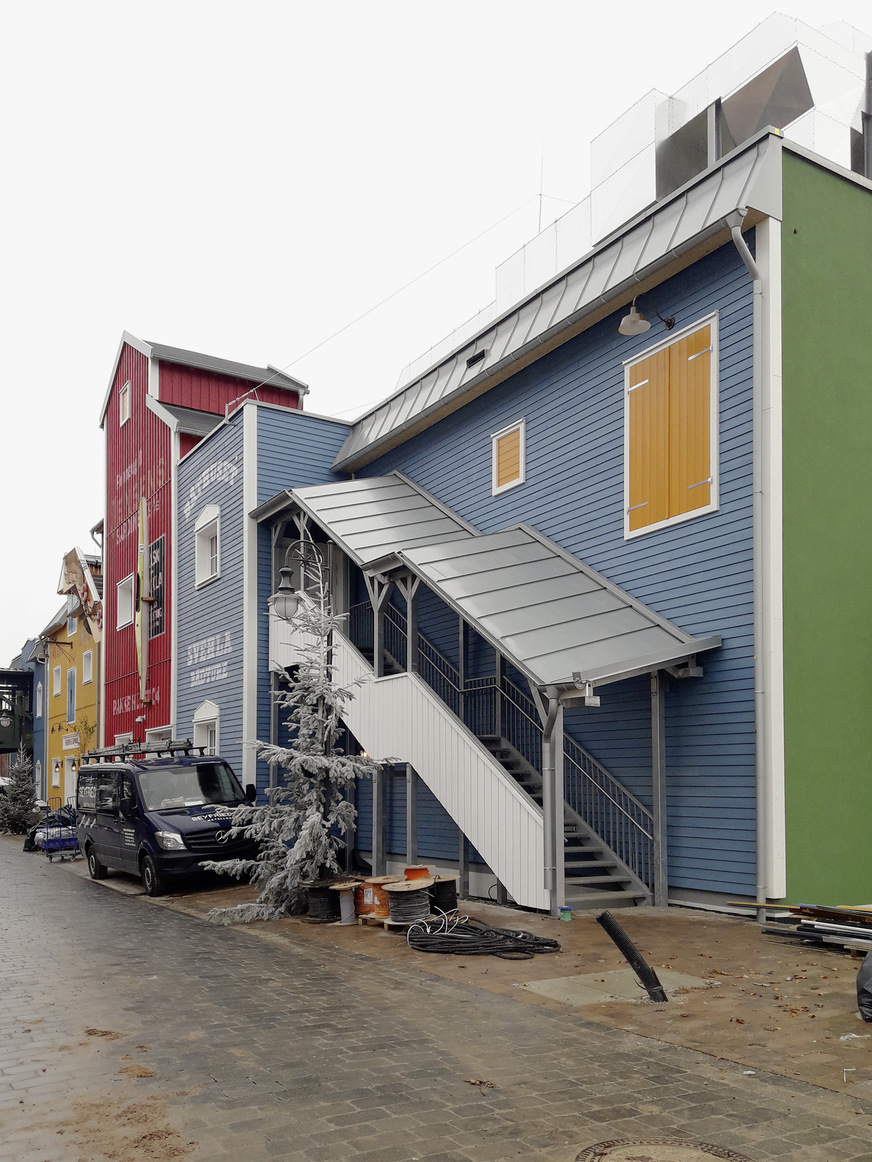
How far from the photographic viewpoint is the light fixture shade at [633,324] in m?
11.4

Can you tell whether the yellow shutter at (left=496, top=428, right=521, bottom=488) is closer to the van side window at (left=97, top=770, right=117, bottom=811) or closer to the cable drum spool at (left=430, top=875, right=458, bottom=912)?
the cable drum spool at (left=430, top=875, right=458, bottom=912)

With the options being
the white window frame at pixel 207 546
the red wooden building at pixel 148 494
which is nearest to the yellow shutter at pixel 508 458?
the white window frame at pixel 207 546

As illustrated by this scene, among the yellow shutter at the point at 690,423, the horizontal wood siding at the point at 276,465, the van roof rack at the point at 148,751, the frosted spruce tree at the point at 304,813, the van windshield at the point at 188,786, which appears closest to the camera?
the yellow shutter at the point at 690,423

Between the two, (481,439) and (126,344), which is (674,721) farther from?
(126,344)

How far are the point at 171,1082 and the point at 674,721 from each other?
283 inches

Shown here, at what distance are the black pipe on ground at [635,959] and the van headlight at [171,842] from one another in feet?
29.0

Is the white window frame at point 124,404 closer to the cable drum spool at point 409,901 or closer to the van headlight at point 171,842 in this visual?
the van headlight at point 171,842

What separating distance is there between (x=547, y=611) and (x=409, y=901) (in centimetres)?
345

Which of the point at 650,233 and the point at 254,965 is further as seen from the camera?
the point at 650,233

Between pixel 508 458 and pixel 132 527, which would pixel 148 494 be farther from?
pixel 508 458

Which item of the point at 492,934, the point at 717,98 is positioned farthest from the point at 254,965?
the point at 717,98

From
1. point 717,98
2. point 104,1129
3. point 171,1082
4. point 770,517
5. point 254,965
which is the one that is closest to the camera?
point 104,1129

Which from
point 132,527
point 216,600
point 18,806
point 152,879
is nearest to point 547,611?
point 152,879

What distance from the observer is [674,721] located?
1142 cm
